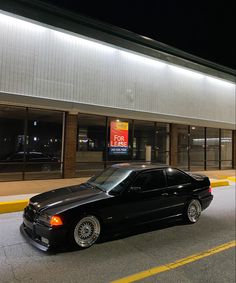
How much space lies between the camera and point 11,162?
465 inches

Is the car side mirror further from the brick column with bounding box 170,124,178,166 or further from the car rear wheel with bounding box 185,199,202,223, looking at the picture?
the brick column with bounding box 170,124,178,166

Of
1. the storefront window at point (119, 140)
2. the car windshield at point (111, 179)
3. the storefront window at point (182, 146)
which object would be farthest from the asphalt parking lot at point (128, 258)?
the storefront window at point (182, 146)

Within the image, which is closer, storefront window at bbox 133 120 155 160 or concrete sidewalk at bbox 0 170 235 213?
concrete sidewalk at bbox 0 170 235 213

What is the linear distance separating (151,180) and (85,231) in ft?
6.49

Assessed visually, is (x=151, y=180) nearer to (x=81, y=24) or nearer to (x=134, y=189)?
Result: (x=134, y=189)

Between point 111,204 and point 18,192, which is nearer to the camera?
point 111,204

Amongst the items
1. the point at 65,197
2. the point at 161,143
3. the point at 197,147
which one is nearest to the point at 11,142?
the point at 65,197

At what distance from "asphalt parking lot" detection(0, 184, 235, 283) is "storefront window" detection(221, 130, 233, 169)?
16006 mm

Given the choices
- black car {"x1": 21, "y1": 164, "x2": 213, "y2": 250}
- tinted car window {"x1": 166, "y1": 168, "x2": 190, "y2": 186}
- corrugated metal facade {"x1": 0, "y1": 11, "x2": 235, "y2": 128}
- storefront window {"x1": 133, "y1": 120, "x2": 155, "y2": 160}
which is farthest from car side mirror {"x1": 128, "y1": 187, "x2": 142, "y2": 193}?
storefront window {"x1": 133, "y1": 120, "x2": 155, "y2": 160}

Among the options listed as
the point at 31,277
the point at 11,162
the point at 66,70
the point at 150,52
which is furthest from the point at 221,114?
the point at 31,277

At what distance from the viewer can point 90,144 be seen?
13.9 m

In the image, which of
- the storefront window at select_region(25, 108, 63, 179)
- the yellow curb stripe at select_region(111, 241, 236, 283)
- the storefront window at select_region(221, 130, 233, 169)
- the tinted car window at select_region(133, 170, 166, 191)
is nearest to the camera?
the yellow curb stripe at select_region(111, 241, 236, 283)

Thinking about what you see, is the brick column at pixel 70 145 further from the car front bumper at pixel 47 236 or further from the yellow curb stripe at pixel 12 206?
the car front bumper at pixel 47 236

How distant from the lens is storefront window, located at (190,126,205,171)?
18.7m
